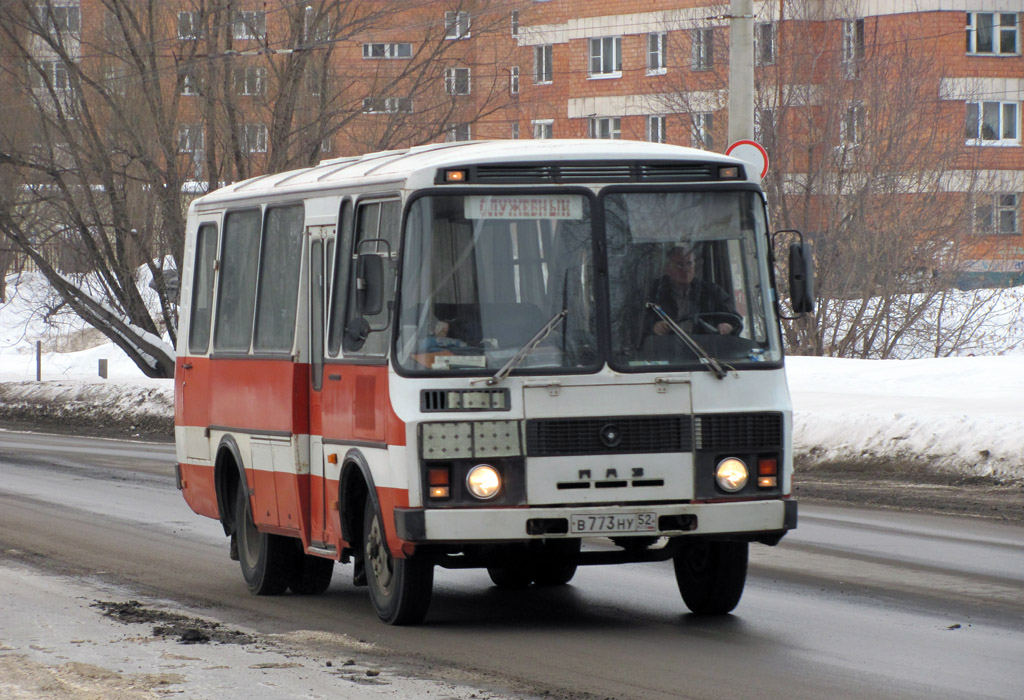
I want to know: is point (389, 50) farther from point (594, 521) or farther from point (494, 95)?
point (594, 521)

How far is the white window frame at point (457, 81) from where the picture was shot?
100ft

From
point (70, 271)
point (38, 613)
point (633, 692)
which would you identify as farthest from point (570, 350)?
point (70, 271)

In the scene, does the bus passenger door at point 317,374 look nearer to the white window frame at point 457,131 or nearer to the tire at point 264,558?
the tire at point 264,558

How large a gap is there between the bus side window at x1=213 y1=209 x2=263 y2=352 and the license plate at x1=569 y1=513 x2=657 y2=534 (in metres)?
3.12

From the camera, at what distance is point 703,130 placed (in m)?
34.4

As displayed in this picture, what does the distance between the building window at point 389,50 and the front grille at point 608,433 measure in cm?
2303

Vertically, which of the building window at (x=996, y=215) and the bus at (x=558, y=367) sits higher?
the building window at (x=996, y=215)

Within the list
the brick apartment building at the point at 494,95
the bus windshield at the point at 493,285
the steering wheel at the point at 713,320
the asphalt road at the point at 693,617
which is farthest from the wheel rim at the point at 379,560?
the brick apartment building at the point at 494,95

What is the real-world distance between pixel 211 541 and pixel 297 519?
11.6ft

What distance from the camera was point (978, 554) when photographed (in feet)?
37.2

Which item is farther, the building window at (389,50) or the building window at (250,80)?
the building window at (389,50)

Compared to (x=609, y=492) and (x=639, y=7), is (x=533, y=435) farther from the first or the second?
(x=639, y=7)

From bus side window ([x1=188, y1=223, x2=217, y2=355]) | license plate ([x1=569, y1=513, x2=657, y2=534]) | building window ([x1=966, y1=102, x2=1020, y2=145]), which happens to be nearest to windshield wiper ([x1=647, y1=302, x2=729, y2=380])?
license plate ([x1=569, y1=513, x2=657, y2=534])

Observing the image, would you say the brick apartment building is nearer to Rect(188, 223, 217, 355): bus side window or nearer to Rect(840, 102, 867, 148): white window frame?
Rect(840, 102, 867, 148): white window frame
